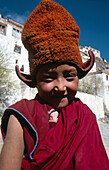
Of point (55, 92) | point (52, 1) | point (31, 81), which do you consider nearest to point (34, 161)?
point (55, 92)

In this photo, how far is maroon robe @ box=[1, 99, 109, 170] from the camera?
0.80 metres

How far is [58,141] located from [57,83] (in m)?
0.42

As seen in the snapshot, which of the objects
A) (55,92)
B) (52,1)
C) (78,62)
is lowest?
(55,92)

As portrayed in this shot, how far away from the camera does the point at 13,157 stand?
0.79 m

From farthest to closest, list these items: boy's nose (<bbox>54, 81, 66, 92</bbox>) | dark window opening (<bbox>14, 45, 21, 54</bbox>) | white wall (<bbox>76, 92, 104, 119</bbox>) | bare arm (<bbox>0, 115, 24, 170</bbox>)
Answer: dark window opening (<bbox>14, 45, 21, 54</bbox>) < white wall (<bbox>76, 92, 104, 119</bbox>) < boy's nose (<bbox>54, 81, 66, 92</bbox>) < bare arm (<bbox>0, 115, 24, 170</bbox>)

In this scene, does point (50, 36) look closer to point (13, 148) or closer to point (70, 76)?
point (70, 76)

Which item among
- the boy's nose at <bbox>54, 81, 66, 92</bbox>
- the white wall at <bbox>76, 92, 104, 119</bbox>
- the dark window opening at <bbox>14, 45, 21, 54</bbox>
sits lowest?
the white wall at <bbox>76, 92, 104, 119</bbox>

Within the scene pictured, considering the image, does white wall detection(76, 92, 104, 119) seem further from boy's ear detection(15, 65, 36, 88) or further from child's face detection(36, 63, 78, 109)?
child's face detection(36, 63, 78, 109)

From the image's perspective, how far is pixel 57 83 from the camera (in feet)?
3.18

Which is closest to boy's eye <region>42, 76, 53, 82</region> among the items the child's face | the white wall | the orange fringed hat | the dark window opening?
the child's face

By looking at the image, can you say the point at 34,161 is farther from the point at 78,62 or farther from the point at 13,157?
the point at 78,62

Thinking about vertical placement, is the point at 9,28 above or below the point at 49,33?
above

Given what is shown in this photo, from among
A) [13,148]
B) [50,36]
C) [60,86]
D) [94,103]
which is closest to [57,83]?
[60,86]

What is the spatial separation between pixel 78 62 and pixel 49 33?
13.1 inches
